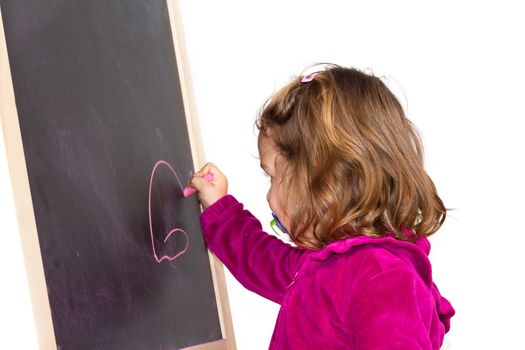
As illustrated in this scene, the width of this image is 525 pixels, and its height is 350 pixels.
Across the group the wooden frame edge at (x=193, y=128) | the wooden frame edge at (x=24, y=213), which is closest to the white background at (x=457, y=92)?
the wooden frame edge at (x=193, y=128)

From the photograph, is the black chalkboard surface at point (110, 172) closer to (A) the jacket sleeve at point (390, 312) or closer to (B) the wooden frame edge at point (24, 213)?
(B) the wooden frame edge at point (24, 213)

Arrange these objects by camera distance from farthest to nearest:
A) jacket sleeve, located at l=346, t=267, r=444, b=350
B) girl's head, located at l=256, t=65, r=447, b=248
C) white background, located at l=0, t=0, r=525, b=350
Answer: white background, located at l=0, t=0, r=525, b=350 → girl's head, located at l=256, t=65, r=447, b=248 → jacket sleeve, located at l=346, t=267, r=444, b=350

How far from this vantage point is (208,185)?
1.24 meters

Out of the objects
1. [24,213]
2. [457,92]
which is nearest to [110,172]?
[24,213]

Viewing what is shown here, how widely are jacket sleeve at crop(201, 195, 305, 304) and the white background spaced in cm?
42

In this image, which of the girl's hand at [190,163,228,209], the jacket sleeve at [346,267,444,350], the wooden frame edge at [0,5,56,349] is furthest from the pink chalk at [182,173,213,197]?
the wooden frame edge at [0,5,56,349]

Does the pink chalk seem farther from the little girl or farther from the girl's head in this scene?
the girl's head

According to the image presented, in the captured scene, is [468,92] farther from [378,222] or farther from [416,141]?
[378,222]

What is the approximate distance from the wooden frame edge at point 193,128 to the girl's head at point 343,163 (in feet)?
0.45

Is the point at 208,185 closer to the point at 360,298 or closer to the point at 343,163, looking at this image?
the point at 343,163

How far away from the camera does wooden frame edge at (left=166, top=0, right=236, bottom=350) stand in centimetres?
122

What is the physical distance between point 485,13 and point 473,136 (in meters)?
0.27

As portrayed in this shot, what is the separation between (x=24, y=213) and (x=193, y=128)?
0.54m

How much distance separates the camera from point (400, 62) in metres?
1.65
